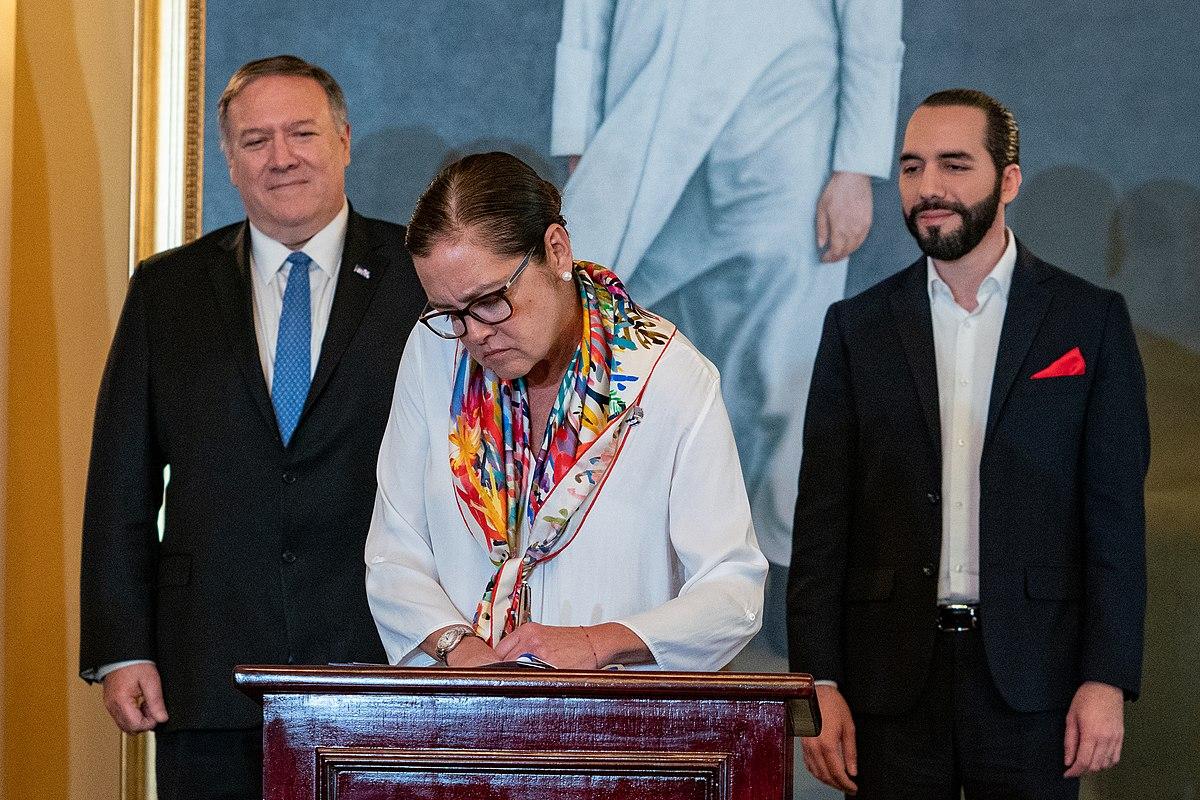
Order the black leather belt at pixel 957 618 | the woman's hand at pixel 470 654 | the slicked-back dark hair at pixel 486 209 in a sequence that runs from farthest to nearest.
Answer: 1. the black leather belt at pixel 957 618
2. the slicked-back dark hair at pixel 486 209
3. the woman's hand at pixel 470 654

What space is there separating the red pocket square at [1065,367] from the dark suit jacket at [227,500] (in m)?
1.32

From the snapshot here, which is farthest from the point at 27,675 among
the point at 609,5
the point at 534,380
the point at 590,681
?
the point at 590,681

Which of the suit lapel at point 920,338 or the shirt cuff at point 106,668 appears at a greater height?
the suit lapel at point 920,338

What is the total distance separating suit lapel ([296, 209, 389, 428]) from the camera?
3162mm

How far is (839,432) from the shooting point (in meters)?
3.36

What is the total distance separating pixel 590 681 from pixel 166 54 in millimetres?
2852

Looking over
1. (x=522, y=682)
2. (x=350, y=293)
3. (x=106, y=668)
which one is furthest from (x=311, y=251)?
(x=522, y=682)

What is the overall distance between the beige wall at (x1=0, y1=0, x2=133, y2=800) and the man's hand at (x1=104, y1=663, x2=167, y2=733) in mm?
866

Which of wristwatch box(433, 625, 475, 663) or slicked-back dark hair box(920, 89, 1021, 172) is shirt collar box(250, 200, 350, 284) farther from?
slicked-back dark hair box(920, 89, 1021, 172)

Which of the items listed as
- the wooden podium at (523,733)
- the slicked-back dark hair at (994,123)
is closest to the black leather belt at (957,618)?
the slicked-back dark hair at (994,123)

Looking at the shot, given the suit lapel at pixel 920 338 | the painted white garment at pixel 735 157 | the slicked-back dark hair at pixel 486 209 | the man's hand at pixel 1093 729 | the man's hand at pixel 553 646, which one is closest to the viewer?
the man's hand at pixel 553 646

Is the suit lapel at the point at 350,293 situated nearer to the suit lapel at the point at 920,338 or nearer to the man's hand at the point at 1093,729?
the suit lapel at the point at 920,338

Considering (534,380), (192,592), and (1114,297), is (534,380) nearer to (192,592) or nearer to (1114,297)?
(192,592)

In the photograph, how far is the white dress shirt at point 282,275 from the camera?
3275 millimetres
